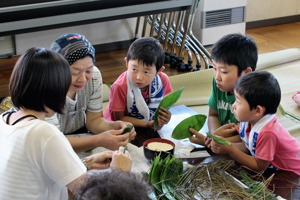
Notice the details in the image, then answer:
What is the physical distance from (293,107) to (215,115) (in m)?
1.06

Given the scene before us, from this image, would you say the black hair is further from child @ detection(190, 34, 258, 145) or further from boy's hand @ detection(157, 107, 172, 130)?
child @ detection(190, 34, 258, 145)

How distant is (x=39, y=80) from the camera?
3.53 feet

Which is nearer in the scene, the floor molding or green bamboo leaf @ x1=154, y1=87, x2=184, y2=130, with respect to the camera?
green bamboo leaf @ x1=154, y1=87, x2=184, y2=130

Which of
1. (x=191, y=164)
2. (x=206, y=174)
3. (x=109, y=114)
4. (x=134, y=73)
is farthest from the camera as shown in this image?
(x=109, y=114)

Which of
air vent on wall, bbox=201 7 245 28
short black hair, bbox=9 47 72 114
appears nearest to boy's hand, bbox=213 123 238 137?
short black hair, bbox=9 47 72 114

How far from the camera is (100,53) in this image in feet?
15.3

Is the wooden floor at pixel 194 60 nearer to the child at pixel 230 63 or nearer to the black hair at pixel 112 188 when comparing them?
the child at pixel 230 63

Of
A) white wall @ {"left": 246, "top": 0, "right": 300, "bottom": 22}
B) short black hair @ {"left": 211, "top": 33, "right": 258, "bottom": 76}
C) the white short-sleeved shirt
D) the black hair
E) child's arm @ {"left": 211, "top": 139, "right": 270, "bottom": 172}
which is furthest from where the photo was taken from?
white wall @ {"left": 246, "top": 0, "right": 300, "bottom": 22}

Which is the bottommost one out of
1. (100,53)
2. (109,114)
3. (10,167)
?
(100,53)

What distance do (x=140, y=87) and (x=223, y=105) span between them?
409 mm

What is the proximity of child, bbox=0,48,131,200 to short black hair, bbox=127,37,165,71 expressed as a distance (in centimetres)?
62

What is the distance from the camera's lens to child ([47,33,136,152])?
55.8 inches

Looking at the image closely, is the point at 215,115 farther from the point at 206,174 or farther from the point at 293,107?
the point at 293,107

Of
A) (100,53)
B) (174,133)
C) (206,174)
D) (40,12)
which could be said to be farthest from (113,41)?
(206,174)
